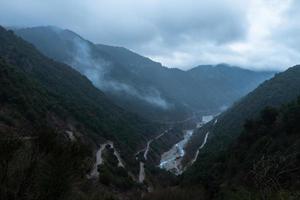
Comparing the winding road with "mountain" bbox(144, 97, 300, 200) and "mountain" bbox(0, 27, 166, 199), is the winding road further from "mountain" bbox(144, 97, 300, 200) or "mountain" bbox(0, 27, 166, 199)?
"mountain" bbox(144, 97, 300, 200)

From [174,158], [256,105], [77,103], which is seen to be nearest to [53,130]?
[77,103]

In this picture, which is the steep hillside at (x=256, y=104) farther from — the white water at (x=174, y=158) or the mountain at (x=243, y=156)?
the mountain at (x=243, y=156)

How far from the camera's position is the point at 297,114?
5462cm

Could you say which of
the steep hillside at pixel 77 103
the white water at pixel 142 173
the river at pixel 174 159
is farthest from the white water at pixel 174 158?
the white water at pixel 142 173

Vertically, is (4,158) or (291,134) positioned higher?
(291,134)

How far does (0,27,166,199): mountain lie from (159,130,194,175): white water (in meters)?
7.62

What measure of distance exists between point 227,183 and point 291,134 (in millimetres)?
10838

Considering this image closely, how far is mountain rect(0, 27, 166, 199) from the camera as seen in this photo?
1978cm

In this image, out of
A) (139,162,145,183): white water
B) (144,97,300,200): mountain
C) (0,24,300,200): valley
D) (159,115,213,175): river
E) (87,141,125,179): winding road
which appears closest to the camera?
(0,24,300,200): valley

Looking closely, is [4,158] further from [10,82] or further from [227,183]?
[10,82]

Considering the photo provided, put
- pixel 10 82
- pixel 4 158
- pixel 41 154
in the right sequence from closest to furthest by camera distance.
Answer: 1. pixel 4 158
2. pixel 41 154
3. pixel 10 82

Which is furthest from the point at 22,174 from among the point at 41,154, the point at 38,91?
the point at 38,91

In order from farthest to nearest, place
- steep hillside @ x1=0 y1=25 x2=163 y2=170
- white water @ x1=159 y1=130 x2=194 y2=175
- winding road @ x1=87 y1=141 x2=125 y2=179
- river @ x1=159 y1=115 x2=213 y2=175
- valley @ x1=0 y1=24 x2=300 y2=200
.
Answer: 1. white water @ x1=159 y1=130 x2=194 y2=175
2. river @ x1=159 y1=115 x2=213 y2=175
3. steep hillside @ x1=0 y1=25 x2=163 y2=170
4. winding road @ x1=87 y1=141 x2=125 y2=179
5. valley @ x1=0 y1=24 x2=300 y2=200

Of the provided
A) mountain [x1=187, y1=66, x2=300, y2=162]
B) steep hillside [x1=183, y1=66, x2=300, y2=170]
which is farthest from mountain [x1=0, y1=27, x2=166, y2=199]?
mountain [x1=187, y1=66, x2=300, y2=162]
